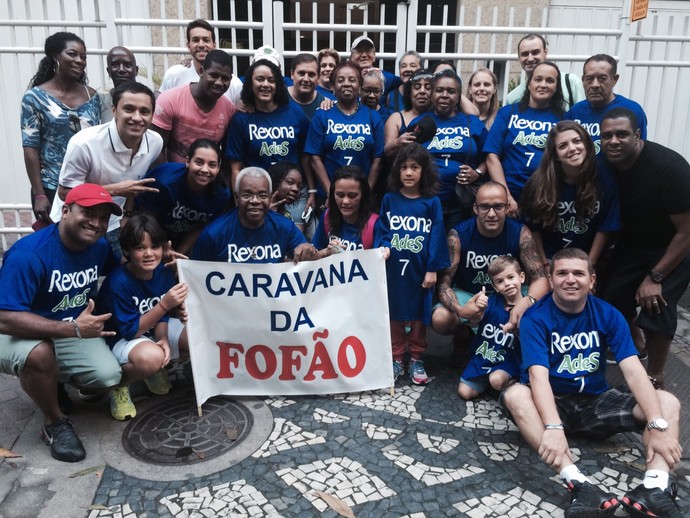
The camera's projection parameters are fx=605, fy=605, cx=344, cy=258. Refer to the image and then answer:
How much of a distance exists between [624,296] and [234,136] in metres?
2.95

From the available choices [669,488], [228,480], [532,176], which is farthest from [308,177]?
[669,488]

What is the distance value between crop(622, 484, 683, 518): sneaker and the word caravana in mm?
1858

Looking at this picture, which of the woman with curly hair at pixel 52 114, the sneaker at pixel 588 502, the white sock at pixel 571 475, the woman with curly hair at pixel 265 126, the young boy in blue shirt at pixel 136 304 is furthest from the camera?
the woman with curly hair at pixel 265 126

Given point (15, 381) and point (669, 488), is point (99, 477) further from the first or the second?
point (669, 488)

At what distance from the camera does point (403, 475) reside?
3.08 meters

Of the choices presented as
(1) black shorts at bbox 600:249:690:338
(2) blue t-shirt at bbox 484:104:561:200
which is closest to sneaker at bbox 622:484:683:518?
(1) black shorts at bbox 600:249:690:338

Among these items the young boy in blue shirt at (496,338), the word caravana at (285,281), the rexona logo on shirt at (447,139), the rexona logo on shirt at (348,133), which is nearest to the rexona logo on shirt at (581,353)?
the young boy in blue shirt at (496,338)

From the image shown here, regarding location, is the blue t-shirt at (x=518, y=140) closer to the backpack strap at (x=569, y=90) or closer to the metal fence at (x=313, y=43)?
the backpack strap at (x=569, y=90)

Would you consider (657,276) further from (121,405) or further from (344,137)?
(121,405)

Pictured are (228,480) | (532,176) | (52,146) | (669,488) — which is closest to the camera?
(669,488)

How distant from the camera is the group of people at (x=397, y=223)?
325 centimetres

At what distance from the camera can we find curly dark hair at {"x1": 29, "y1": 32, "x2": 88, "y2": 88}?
14.2 feet

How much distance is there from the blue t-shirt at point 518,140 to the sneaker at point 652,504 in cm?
222

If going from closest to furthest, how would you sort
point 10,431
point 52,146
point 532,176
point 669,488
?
point 669,488, point 10,431, point 532,176, point 52,146
